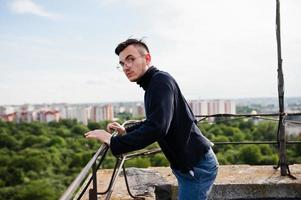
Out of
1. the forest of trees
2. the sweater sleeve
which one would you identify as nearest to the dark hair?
the sweater sleeve

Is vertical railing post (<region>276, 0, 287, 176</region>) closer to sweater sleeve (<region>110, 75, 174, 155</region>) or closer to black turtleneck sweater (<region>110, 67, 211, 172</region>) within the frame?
black turtleneck sweater (<region>110, 67, 211, 172</region>)

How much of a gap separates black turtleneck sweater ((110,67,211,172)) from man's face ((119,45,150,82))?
38 mm

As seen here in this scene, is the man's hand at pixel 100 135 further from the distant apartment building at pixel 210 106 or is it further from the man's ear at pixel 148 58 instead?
the distant apartment building at pixel 210 106

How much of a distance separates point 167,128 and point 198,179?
16.3 inches

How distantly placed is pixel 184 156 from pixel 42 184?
42450 mm

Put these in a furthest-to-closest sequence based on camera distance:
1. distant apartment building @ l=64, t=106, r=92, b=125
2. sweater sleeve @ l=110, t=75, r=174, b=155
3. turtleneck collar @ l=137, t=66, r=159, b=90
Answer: distant apartment building @ l=64, t=106, r=92, b=125 → turtleneck collar @ l=137, t=66, r=159, b=90 → sweater sleeve @ l=110, t=75, r=174, b=155

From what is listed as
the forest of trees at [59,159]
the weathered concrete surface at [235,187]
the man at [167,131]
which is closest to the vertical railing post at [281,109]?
the weathered concrete surface at [235,187]

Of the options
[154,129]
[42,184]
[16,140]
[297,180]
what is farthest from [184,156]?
[16,140]

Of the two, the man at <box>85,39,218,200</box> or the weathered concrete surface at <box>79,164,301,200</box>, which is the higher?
the man at <box>85,39,218,200</box>

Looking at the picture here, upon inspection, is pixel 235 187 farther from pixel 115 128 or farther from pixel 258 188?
pixel 115 128

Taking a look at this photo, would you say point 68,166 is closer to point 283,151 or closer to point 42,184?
point 42,184

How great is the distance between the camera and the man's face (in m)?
2.04

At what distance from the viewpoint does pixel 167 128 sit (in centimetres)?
183

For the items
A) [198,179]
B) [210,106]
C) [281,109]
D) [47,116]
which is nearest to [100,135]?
[198,179]
